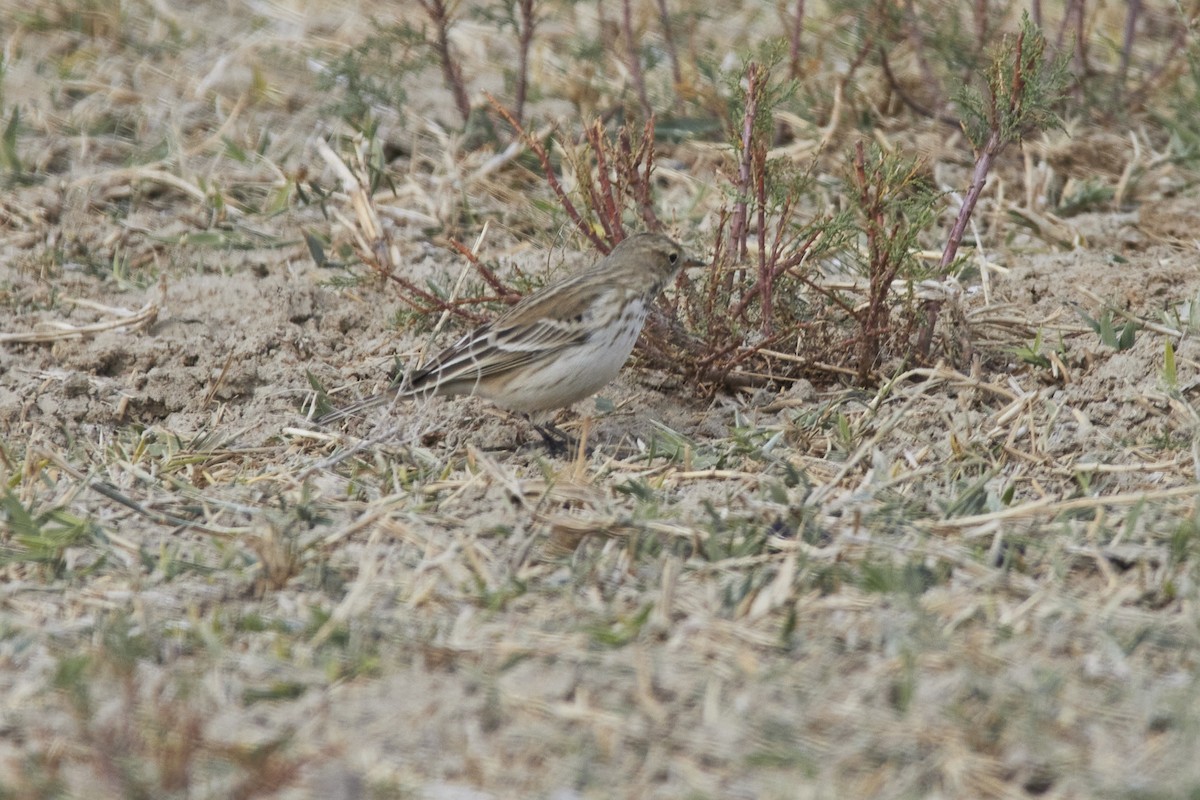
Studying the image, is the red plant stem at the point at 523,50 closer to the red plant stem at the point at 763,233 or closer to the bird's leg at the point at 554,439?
the red plant stem at the point at 763,233

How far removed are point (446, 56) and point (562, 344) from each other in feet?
8.53

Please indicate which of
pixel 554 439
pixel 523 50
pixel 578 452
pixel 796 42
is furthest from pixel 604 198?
pixel 796 42

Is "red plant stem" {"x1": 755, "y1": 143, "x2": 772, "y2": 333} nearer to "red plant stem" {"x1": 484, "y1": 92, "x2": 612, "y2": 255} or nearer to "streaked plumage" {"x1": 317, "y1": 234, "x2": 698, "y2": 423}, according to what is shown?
"streaked plumage" {"x1": 317, "y1": 234, "x2": 698, "y2": 423}

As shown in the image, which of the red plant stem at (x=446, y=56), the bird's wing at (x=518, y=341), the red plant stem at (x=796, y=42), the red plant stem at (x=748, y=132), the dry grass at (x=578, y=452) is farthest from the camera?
the red plant stem at (x=796, y=42)

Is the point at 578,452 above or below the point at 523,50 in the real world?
below

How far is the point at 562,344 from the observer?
20.3 feet

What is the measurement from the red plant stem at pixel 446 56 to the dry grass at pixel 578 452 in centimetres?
5

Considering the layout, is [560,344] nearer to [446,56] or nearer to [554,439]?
[554,439]

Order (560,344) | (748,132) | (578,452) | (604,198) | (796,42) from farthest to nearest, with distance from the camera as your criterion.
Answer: (796,42) → (604,198) → (560,344) → (748,132) → (578,452)

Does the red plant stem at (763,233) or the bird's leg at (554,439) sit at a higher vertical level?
the red plant stem at (763,233)

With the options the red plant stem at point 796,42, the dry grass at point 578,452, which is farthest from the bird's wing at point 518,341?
the red plant stem at point 796,42

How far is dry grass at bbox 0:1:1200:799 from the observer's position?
152 inches

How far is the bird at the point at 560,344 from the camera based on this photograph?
615 centimetres

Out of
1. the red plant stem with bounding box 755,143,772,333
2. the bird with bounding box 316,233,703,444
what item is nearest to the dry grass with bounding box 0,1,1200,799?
the red plant stem with bounding box 755,143,772,333
